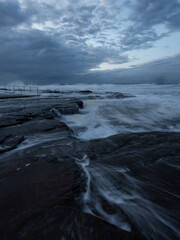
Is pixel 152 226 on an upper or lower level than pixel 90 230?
lower

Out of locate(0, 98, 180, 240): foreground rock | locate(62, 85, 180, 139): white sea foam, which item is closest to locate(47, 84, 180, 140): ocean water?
locate(62, 85, 180, 139): white sea foam

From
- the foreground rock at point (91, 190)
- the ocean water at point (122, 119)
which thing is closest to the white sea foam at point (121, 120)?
the ocean water at point (122, 119)

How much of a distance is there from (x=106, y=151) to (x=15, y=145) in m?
2.10

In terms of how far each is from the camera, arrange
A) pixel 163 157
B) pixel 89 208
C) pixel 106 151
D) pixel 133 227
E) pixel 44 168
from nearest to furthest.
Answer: pixel 133 227 < pixel 89 208 < pixel 44 168 < pixel 163 157 < pixel 106 151

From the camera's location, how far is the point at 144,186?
1.92 m

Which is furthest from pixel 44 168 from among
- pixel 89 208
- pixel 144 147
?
pixel 144 147

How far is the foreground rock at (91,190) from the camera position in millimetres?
1253

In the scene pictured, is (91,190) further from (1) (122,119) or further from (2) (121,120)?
(1) (122,119)

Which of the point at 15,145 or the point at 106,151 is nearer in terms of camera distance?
the point at 106,151

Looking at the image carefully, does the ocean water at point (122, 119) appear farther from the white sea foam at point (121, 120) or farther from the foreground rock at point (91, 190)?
the foreground rock at point (91, 190)

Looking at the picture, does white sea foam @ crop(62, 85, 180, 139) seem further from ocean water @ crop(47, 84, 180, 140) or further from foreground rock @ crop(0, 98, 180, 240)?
foreground rock @ crop(0, 98, 180, 240)

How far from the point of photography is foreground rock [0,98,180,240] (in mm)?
1253

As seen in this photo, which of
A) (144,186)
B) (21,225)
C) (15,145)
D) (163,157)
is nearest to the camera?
(21,225)

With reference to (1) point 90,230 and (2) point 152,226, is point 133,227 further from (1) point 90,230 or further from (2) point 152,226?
(1) point 90,230
